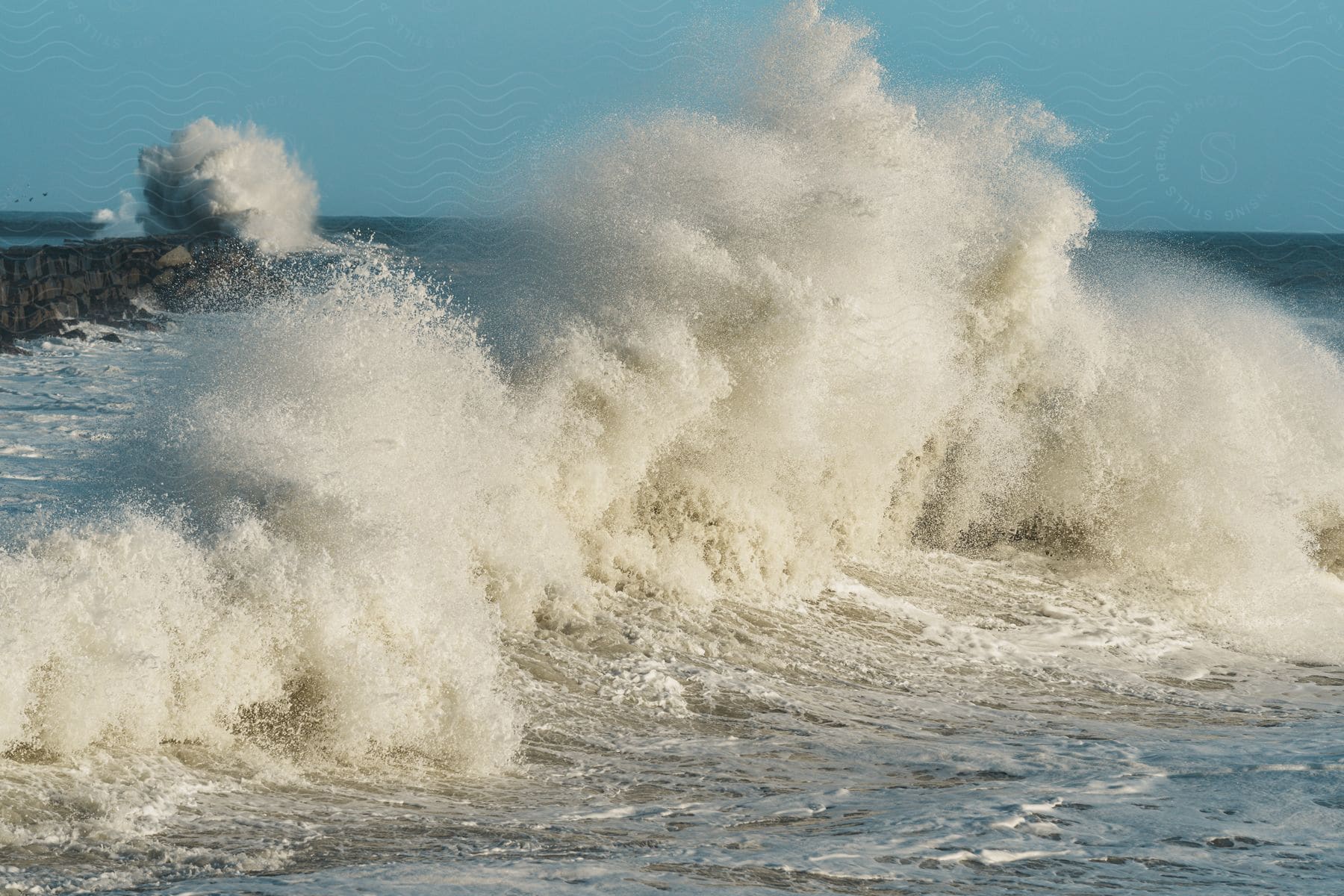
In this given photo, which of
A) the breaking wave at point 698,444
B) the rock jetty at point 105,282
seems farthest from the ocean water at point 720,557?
the rock jetty at point 105,282

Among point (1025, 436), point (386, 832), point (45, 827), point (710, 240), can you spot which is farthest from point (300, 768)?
point (1025, 436)

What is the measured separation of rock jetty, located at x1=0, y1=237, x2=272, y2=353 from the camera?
1833cm

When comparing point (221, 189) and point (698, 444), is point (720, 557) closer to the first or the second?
A: point (698, 444)

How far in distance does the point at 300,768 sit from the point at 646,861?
4.56ft

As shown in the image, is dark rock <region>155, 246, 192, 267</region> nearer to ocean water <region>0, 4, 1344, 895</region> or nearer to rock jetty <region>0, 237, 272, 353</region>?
rock jetty <region>0, 237, 272, 353</region>

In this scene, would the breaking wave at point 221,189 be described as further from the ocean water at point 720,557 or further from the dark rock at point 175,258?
the ocean water at point 720,557

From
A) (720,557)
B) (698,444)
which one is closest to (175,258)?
(698,444)

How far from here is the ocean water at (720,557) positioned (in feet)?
13.4

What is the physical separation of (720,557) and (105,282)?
19102 mm

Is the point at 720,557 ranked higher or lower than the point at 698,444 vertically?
lower

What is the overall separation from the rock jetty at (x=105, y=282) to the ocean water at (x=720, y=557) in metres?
5.85

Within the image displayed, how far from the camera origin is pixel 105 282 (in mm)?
23141

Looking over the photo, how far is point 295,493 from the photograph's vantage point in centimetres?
557

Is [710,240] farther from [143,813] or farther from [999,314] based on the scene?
[143,813]
